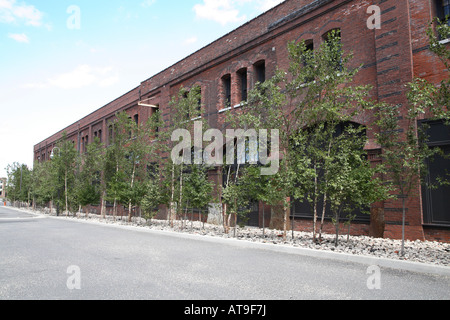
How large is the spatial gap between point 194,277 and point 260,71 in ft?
42.6

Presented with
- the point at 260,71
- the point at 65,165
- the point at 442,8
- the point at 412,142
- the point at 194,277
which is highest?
the point at 260,71

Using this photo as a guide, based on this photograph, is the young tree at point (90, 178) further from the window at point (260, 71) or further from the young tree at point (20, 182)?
the young tree at point (20, 182)

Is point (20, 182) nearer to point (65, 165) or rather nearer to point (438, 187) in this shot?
point (65, 165)

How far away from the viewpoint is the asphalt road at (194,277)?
15.3 ft

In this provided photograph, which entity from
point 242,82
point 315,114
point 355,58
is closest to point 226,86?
point 242,82

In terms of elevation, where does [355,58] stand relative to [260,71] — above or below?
below

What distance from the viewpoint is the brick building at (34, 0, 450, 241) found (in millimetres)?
9992

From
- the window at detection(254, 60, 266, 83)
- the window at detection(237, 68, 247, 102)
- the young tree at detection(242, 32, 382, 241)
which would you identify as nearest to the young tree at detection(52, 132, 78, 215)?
the window at detection(237, 68, 247, 102)

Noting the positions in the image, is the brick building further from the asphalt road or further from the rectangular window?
the asphalt road

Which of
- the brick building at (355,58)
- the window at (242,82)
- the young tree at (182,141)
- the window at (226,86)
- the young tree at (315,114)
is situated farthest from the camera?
the window at (226,86)

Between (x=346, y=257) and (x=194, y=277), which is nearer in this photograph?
(x=194, y=277)

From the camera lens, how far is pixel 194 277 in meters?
5.59

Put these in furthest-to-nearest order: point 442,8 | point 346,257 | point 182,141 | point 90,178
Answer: point 90,178
point 182,141
point 442,8
point 346,257

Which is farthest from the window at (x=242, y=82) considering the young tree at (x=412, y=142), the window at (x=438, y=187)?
the young tree at (x=412, y=142)
